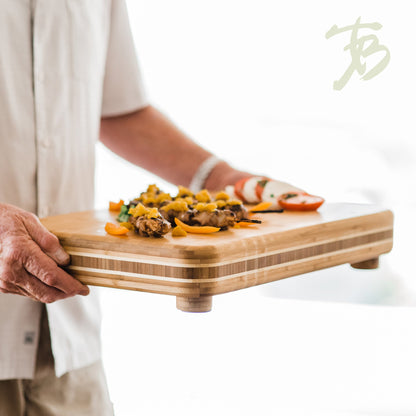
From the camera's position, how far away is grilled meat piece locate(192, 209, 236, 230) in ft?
2.48

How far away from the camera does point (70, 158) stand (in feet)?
3.30

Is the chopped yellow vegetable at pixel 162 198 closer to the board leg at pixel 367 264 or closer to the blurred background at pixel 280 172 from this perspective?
the board leg at pixel 367 264

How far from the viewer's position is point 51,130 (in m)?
0.97

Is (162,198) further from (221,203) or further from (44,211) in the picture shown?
(44,211)

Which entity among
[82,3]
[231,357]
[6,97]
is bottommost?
[231,357]

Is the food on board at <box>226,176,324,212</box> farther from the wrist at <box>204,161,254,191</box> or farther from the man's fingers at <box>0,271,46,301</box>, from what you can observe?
the man's fingers at <box>0,271,46,301</box>

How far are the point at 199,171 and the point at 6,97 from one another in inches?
11.7

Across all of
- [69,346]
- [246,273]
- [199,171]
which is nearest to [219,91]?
[199,171]

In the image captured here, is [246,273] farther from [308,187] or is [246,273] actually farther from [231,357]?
[308,187]

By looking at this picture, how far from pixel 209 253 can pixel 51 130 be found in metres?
0.41

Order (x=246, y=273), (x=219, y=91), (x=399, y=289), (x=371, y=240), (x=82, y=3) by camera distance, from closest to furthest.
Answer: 1. (x=246, y=273)
2. (x=371, y=240)
3. (x=82, y=3)
4. (x=219, y=91)
5. (x=399, y=289)

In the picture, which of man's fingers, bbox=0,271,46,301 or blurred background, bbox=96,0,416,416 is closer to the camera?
man's fingers, bbox=0,271,46,301

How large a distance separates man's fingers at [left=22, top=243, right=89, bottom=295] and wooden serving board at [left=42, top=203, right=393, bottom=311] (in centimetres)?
2

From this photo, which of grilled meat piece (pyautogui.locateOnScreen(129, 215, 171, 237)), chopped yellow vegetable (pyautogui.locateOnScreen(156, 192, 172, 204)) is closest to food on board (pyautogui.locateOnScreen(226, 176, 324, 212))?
chopped yellow vegetable (pyautogui.locateOnScreen(156, 192, 172, 204))
